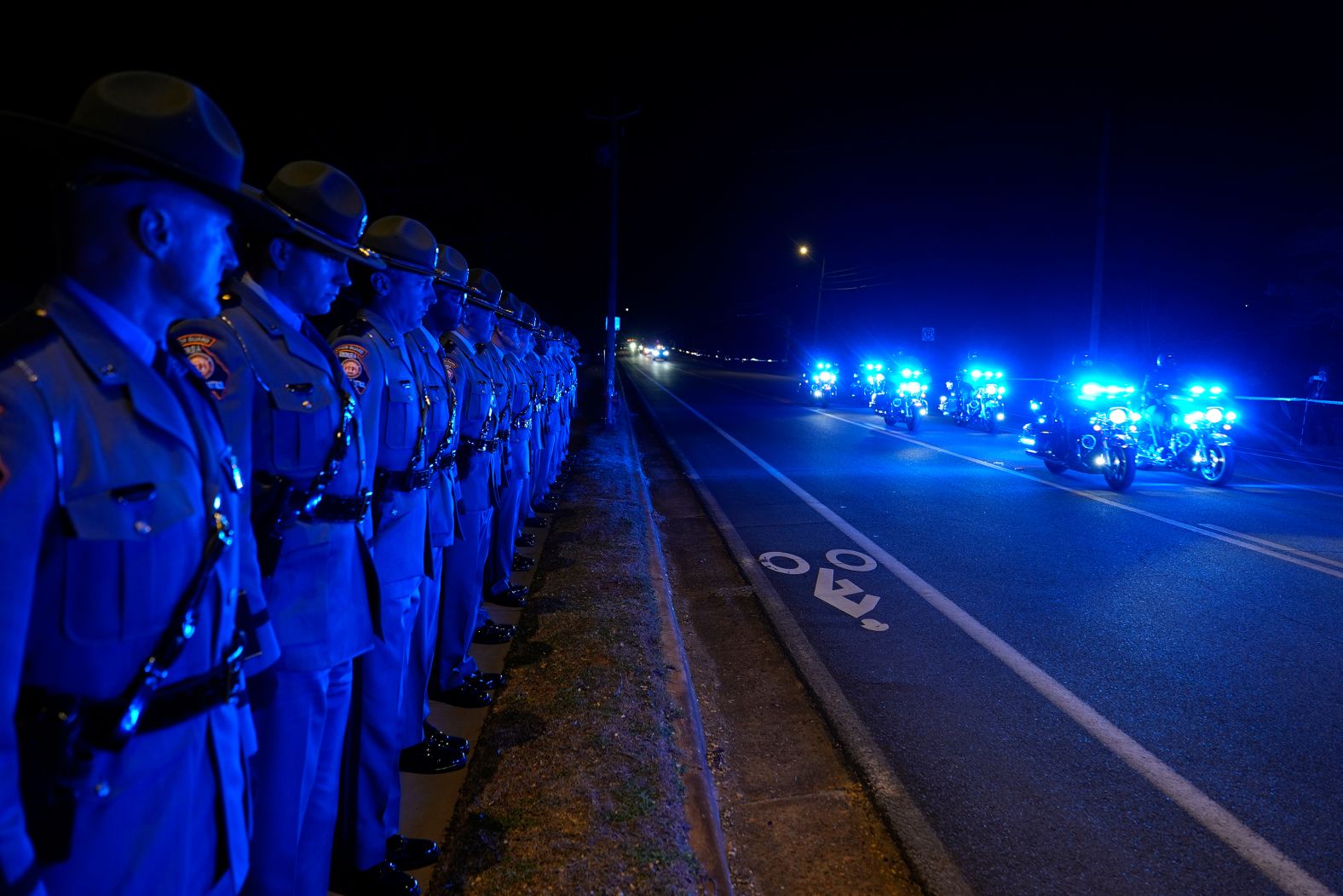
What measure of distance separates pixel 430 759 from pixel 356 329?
1951mm

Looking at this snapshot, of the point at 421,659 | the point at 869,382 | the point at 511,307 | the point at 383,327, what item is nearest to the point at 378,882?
the point at 421,659

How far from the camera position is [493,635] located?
209 inches

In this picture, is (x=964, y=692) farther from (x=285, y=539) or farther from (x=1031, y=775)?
(x=285, y=539)

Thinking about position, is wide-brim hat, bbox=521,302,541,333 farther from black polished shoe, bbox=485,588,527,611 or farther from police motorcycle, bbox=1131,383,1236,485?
police motorcycle, bbox=1131,383,1236,485

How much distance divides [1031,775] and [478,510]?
10.3 feet

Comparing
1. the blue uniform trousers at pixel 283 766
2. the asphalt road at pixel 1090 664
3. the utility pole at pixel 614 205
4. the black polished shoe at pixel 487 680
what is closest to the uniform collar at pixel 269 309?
the blue uniform trousers at pixel 283 766

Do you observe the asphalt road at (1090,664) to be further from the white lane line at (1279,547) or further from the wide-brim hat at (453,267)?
the wide-brim hat at (453,267)

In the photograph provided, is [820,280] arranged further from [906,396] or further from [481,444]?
[481,444]

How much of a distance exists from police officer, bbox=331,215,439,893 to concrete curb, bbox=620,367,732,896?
1032 millimetres

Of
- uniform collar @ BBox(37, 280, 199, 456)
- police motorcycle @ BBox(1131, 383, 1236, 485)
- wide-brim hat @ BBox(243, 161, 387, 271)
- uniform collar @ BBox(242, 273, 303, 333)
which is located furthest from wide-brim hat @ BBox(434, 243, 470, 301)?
police motorcycle @ BBox(1131, 383, 1236, 485)

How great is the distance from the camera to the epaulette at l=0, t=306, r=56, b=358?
1.36m

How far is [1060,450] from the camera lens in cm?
1303

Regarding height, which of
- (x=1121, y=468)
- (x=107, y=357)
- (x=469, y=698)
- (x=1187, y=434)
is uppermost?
(x=107, y=357)

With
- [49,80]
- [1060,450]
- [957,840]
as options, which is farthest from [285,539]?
[1060,450]
